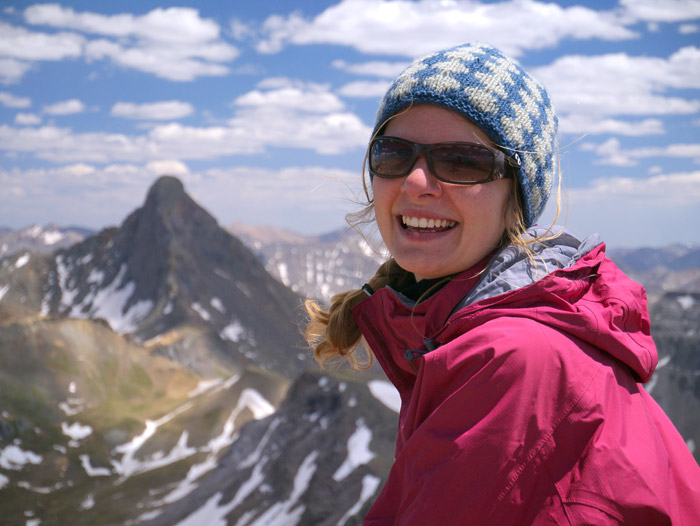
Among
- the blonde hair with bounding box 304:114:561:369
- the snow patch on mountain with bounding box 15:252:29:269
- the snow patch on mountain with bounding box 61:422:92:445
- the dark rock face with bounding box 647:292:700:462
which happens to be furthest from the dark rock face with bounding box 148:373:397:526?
the snow patch on mountain with bounding box 15:252:29:269

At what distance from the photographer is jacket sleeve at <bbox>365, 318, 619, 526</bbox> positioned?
2.42 metres

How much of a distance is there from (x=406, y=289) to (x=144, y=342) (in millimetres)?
127770

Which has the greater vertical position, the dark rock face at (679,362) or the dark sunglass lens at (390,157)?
the dark sunglass lens at (390,157)

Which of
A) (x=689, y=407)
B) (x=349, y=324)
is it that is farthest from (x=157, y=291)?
(x=349, y=324)

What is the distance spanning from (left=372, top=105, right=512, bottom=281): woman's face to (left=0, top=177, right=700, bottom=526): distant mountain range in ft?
2.44

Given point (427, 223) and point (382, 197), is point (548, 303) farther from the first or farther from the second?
point (382, 197)

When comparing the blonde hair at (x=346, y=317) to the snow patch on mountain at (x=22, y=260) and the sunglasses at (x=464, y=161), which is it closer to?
the sunglasses at (x=464, y=161)

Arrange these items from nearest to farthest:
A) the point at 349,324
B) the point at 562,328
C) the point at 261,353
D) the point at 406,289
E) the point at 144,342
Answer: the point at 562,328 → the point at 406,289 → the point at 349,324 → the point at 144,342 → the point at 261,353

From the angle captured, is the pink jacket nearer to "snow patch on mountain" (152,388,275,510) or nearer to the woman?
the woman

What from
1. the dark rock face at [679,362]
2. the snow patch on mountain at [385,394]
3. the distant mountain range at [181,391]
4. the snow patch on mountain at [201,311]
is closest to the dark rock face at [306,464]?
the distant mountain range at [181,391]

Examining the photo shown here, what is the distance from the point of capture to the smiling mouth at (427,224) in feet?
11.1

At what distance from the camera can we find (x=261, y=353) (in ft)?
460

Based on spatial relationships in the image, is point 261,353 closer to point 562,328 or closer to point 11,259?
point 11,259

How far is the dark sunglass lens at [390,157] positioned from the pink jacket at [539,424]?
0.94 metres
